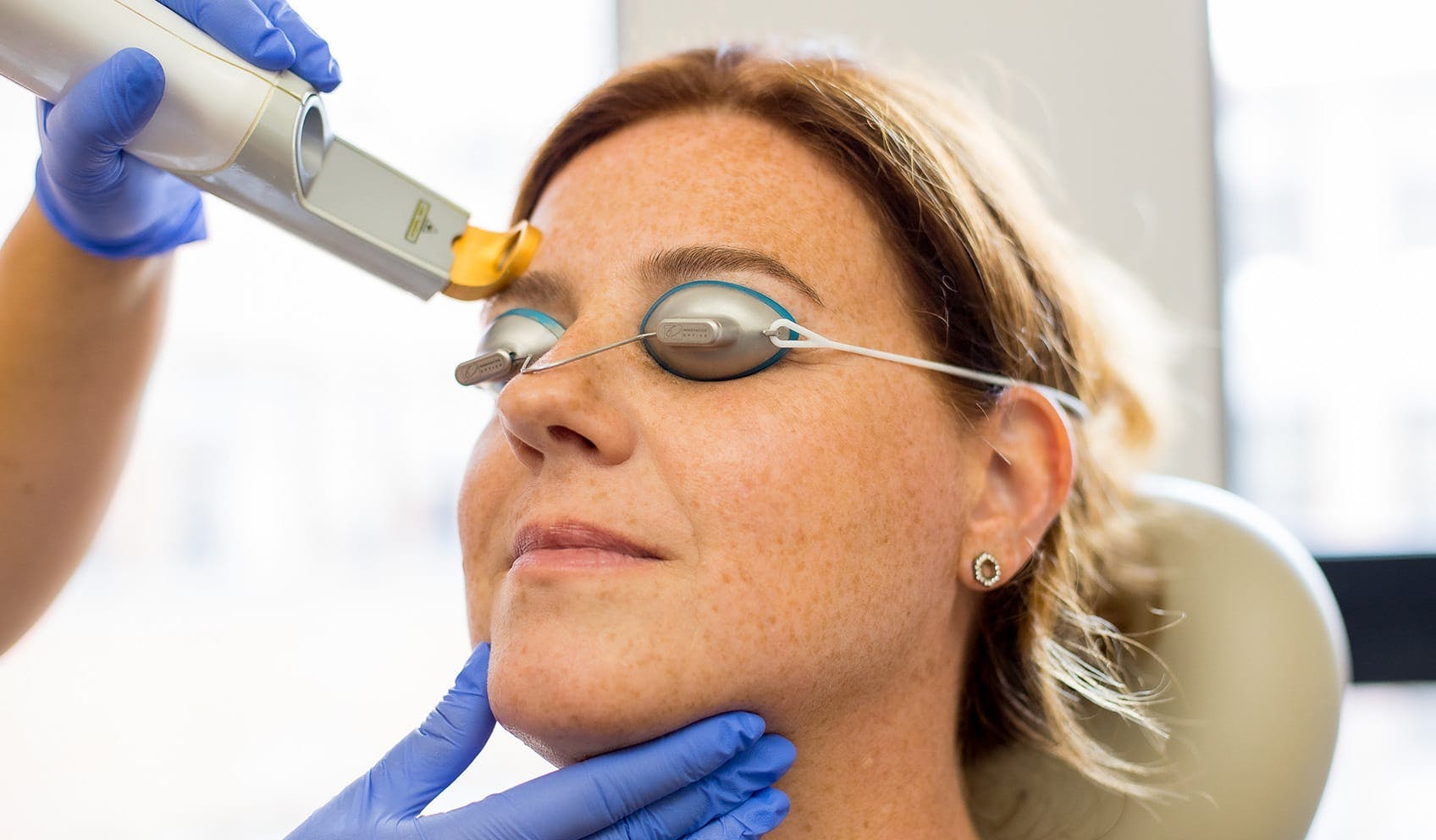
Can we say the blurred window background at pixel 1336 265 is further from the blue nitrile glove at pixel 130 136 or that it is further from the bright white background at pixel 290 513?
the blue nitrile glove at pixel 130 136

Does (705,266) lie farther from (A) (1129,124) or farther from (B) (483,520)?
(A) (1129,124)

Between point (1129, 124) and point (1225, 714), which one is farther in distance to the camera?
point (1129, 124)

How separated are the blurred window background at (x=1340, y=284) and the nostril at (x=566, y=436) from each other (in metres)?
1.63

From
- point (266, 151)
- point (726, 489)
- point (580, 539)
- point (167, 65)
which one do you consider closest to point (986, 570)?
point (726, 489)

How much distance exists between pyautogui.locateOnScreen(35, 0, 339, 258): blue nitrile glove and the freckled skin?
33 centimetres

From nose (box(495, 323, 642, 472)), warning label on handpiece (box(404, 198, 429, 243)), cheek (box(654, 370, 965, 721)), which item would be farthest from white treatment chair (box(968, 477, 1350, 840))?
warning label on handpiece (box(404, 198, 429, 243))

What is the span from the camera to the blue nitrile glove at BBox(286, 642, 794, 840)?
967 mm

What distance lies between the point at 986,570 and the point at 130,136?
101 cm

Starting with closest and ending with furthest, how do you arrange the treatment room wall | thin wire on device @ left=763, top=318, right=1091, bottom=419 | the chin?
the chin
thin wire on device @ left=763, top=318, right=1091, bottom=419
the treatment room wall

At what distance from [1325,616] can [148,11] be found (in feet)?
4.94

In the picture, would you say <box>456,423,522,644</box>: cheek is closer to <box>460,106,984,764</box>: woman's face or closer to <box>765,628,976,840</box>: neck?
<box>460,106,984,764</box>: woman's face

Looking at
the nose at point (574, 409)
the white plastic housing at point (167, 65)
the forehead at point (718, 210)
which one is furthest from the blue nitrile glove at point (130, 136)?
the nose at point (574, 409)

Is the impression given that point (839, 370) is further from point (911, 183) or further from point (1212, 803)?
point (1212, 803)

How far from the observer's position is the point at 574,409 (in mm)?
969
